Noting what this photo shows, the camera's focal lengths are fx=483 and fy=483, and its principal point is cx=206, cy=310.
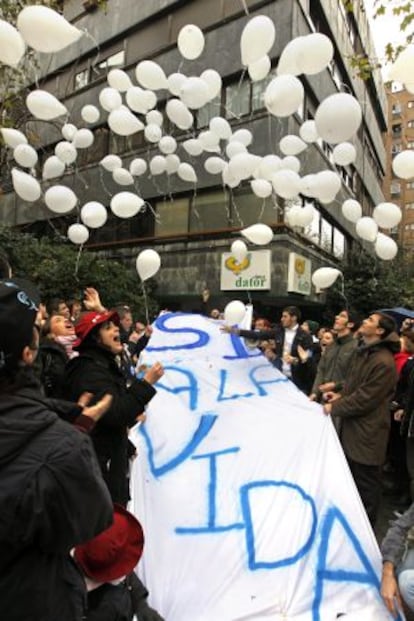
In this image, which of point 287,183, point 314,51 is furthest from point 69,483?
point 287,183

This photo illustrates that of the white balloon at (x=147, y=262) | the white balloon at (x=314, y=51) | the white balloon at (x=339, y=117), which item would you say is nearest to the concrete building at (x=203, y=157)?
the white balloon at (x=147, y=262)

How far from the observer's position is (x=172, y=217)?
543 inches

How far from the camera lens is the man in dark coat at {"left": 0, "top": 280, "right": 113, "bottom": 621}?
109 cm

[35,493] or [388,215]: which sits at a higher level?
[388,215]

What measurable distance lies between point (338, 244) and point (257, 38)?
12.3m

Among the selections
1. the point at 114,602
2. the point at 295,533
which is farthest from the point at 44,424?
the point at 295,533

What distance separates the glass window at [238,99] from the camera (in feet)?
39.6

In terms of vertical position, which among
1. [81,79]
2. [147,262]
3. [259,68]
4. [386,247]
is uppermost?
[81,79]

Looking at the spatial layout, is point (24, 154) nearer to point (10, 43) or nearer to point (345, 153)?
point (10, 43)

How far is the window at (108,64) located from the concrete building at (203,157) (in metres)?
0.04

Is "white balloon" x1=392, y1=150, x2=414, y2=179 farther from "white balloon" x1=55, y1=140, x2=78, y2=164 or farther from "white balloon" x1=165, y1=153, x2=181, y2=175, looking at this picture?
"white balloon" x1=55, y1=140, x2=78, y2=164

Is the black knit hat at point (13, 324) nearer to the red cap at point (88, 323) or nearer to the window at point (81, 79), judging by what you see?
the red cap at point (88, 323)

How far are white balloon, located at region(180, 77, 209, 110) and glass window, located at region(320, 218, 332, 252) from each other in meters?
9.23

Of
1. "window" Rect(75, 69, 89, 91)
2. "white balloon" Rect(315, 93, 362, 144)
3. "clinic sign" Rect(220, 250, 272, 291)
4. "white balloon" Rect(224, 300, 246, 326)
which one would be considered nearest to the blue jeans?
"white balloon" Rect(224, 300, 246, 326)
